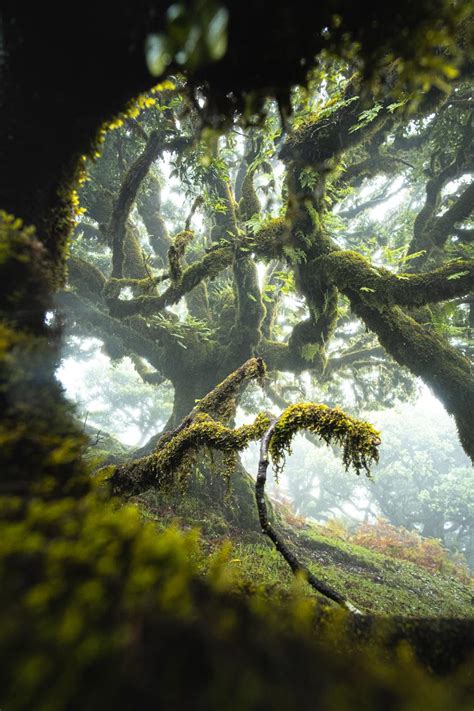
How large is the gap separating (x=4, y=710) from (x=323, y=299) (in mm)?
8115

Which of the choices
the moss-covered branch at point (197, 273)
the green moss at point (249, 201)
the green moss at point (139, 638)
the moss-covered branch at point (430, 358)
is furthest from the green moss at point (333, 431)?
the green moss at point (249, 201)

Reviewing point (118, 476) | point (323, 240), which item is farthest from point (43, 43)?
point (323, 240)

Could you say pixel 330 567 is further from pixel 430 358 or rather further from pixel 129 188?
pixel 129 188

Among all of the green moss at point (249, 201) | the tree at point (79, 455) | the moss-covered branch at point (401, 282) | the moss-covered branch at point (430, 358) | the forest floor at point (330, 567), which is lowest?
the forest floor at point (330, 567)

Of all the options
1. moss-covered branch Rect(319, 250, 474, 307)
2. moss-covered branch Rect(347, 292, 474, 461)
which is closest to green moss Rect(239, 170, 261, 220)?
moss-covered branch Rect(319, 250, 474, 307)

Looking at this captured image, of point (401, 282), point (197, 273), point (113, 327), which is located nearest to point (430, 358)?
point (401, 282)

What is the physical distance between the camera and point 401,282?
22.0 ft

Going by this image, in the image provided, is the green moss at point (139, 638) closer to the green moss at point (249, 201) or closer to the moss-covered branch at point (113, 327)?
the green moss at point (249, 201)

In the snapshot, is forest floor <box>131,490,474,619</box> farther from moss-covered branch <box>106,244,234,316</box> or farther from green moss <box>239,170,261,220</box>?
green moss <box>239,170,261,220</box>

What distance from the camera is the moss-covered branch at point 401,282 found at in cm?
649

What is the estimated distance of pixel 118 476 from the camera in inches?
146

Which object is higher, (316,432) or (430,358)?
(430,358)

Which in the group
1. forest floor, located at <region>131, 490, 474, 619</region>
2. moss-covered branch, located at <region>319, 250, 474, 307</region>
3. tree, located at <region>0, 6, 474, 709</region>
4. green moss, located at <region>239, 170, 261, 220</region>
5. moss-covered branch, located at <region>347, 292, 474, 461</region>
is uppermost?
green moss, located at <region>239, 170, 261, 220</region>

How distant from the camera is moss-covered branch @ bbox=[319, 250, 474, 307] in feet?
21.3
